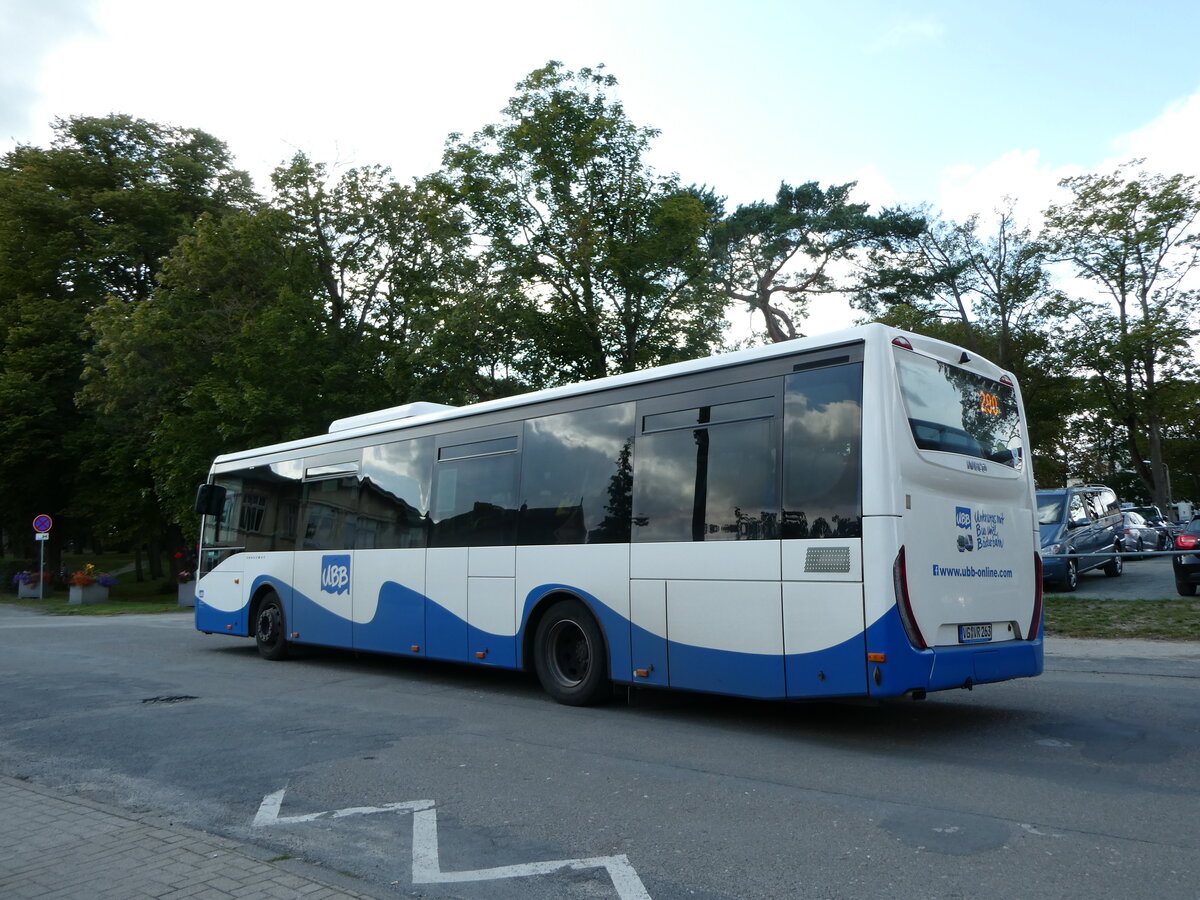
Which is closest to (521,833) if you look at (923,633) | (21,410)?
(923,633)

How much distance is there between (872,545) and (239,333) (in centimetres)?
2650

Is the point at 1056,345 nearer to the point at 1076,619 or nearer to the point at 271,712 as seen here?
the point at 1076,619

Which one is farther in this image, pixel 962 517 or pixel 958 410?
pixel 958 410

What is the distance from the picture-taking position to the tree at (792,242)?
106 ft

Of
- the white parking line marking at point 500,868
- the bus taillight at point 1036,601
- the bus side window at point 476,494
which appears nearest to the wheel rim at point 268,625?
the bus side window at point 476,494

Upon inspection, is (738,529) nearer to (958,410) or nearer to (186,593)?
(958,410)

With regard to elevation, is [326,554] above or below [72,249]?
below

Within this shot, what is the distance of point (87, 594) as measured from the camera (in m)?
33.6

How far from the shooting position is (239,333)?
29.8m

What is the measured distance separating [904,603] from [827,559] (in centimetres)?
61

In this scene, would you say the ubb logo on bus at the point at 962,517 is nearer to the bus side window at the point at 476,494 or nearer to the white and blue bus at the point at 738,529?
the white and blue bus at the point at 738,529

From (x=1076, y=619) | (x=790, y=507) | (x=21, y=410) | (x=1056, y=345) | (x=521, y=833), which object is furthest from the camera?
(x=1056, y=345)

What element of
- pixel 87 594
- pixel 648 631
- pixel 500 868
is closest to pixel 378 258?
pixel 87 594

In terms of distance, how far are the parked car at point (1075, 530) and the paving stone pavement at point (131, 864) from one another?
16.6 m
